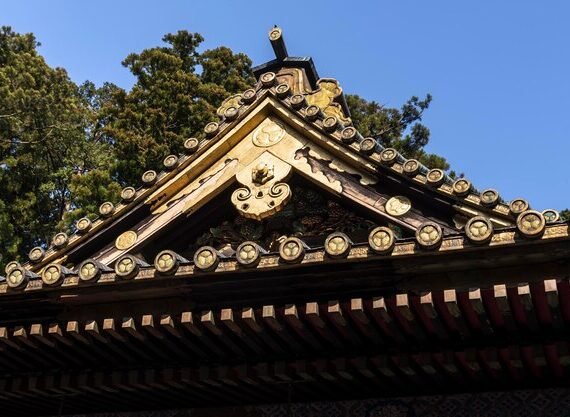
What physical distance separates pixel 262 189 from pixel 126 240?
5.54ft

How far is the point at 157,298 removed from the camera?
5.95m

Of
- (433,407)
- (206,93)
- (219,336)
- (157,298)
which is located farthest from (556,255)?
(206,93)

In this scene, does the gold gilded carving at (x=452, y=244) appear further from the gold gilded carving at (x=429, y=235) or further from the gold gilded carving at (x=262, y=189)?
the gold gilded carving at (x=262, y=189)

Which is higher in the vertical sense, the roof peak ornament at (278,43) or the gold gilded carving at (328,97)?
the roof peak ornament at (278,43)

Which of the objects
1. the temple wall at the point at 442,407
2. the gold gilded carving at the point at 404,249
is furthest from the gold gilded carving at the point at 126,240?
the gold gilded carving at the point at 404,249

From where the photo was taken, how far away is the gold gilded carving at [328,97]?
362 inches

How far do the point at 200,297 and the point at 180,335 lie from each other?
44cm

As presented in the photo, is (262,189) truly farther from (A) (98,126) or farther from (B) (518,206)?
(A) (98,126)

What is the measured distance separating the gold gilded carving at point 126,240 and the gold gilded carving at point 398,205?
2928 mm

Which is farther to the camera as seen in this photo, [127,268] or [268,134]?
[268,134]

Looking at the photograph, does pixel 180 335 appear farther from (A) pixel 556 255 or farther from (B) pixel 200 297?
(A) pixel 556 255

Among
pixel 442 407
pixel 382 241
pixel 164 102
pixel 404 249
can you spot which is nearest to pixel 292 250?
pixel 382 241

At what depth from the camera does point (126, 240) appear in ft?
25.0

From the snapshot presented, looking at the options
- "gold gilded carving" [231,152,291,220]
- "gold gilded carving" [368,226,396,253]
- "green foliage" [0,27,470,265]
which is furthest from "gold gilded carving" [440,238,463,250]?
"green foliage" [0,27,470,265]
